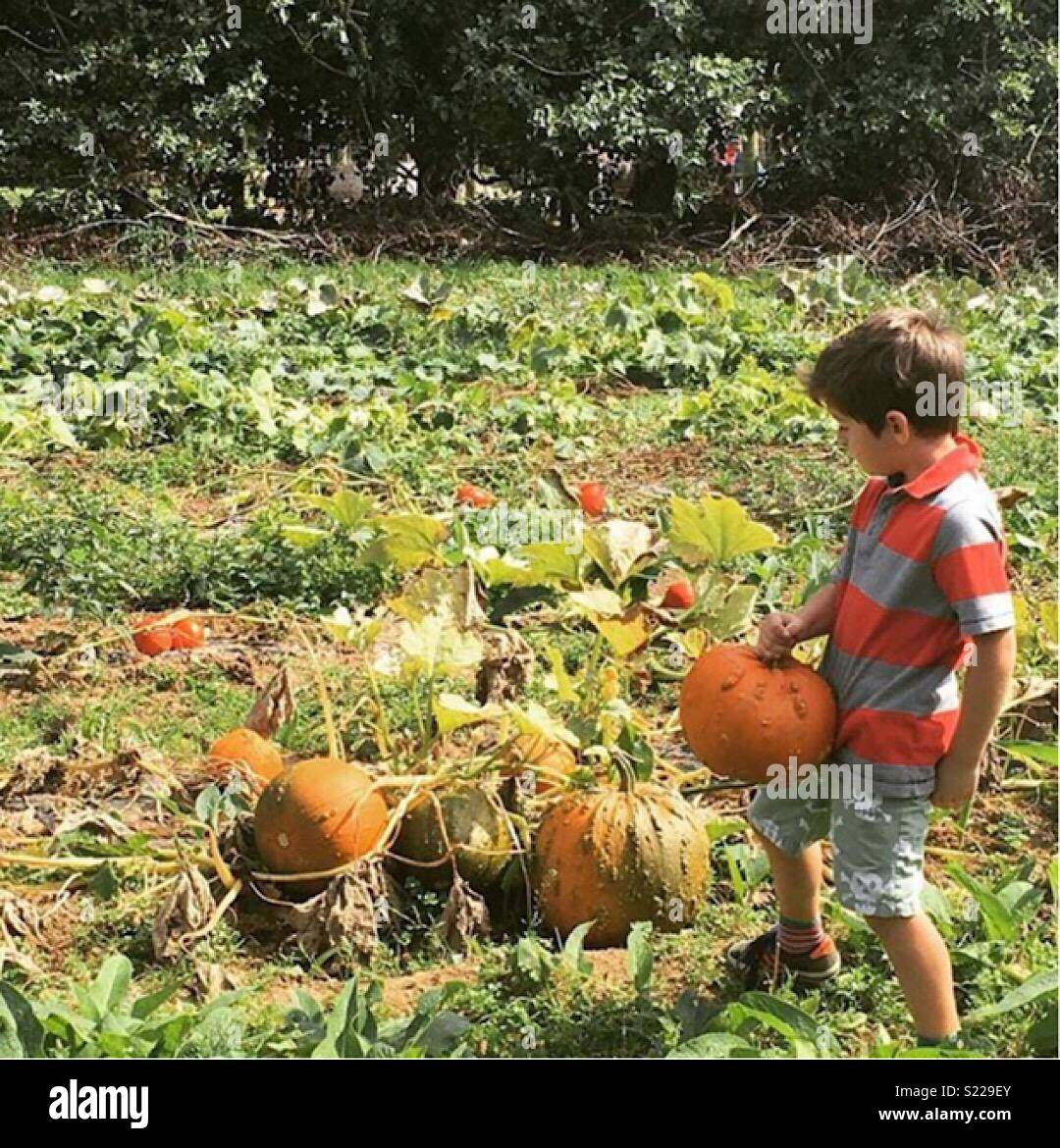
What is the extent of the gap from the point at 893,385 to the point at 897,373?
2 centimetres

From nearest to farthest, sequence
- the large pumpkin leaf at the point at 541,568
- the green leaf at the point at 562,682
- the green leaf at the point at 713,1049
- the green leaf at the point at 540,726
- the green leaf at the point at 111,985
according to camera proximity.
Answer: the green leaf at the point at 713,1049
the green leaf at the point at 111,985
the green leaf at the point at 540,726
the green leaf at the point at 562,682
the large pumpkin leaf at the point at 541,568

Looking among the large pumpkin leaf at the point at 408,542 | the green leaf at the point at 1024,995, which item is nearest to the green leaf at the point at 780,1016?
the green leaf at the point at 1024,995

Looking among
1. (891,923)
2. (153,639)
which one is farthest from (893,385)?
(153,639)

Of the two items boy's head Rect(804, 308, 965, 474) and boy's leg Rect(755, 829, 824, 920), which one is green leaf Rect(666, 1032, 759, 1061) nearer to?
boy's leg Rect(755, 829, 824, 920)

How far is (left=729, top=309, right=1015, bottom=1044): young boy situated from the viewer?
2.82 m

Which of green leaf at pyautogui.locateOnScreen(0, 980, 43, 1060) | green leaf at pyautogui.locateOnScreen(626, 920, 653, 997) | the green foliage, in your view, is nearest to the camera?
green leaf at pyautogui.locateOnScreen(0, 980, 43, 1060)

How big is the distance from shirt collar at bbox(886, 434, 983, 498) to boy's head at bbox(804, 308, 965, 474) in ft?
0.13

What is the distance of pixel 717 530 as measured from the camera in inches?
172

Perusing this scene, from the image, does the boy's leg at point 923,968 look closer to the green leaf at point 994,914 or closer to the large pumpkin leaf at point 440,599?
the green leaf at point 994,914

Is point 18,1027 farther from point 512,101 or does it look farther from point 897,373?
point 512,101

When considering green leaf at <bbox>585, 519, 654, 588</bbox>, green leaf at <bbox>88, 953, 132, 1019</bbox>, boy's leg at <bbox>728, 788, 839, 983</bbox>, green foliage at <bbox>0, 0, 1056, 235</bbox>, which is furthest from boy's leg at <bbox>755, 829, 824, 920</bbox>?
green foliage at <bbox>0, 0, 1056, 235</bbox>

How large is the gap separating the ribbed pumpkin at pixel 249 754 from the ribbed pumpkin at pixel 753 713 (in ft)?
3.74

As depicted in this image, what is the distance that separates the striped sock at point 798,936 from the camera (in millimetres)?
3174

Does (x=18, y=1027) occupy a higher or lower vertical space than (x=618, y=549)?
lower
